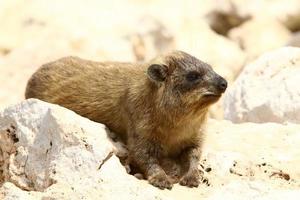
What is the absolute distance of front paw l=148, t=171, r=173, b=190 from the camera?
8.50 metres

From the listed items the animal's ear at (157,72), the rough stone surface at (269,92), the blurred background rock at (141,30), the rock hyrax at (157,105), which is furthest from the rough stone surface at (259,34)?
the animal's ear at (157,72)

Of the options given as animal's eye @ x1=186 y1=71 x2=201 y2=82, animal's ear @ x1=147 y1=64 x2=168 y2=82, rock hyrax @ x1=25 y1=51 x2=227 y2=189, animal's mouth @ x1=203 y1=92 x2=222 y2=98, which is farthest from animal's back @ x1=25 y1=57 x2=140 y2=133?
animal's mouth @ x1=203 y1=92 x2=222 y2=98

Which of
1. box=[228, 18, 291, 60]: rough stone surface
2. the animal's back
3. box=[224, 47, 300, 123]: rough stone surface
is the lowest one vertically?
box=[228, 18, 291, 60]: rough stone surface

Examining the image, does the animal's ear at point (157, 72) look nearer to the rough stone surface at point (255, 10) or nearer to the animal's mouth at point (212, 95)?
the animal's mouth at point (212, 95)

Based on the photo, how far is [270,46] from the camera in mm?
17438

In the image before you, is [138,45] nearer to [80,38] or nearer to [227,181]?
[80,38]

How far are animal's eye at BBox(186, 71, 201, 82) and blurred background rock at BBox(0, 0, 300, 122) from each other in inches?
254

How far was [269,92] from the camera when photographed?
36.4 ft

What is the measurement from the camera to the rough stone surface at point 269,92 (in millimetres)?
10758

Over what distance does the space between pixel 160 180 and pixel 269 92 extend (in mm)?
3076

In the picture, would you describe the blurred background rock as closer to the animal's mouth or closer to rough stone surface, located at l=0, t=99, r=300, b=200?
rough stone surface, located at l=0, t=99, r=300, b=200

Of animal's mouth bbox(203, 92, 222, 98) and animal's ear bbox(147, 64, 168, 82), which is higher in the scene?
animal's ear bbox(147, 64, 168, 82)

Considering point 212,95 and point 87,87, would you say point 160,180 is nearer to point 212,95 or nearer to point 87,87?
point 212,95

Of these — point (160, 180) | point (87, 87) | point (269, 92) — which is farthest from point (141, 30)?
point (160, 180)
